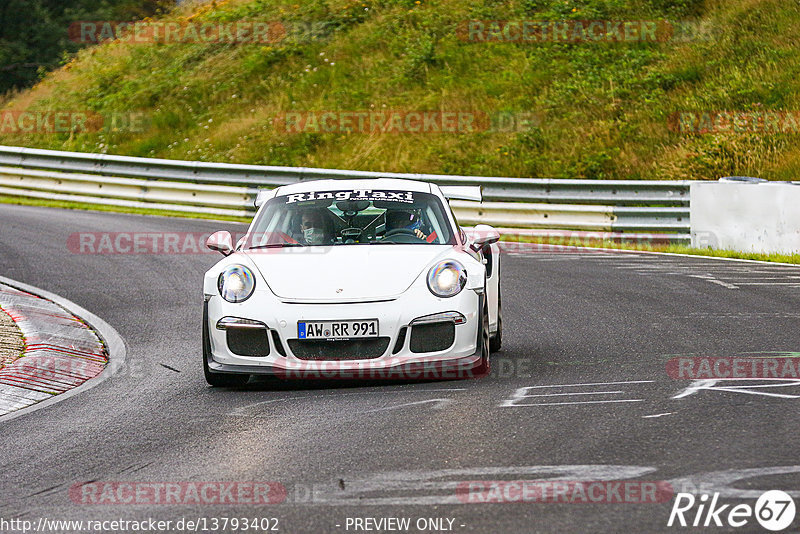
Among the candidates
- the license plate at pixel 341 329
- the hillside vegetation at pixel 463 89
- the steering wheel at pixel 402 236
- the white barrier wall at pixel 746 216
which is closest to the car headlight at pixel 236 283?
the license plate at pixel 341 329

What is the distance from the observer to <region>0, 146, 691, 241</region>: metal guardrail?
1802cm

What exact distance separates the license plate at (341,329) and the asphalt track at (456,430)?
0.39 metres

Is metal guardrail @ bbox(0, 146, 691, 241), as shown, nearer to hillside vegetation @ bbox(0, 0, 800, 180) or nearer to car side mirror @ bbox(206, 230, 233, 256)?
hillside vegetation @ bbox(0, 0, 800, 180)

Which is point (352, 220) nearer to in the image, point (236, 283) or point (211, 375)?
point (236, 283)

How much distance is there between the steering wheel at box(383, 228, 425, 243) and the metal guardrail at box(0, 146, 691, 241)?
9.69 metres

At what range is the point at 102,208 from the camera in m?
23.1

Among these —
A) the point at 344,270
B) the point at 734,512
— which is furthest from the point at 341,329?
the point at 734,512

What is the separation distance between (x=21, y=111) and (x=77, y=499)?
2931cm

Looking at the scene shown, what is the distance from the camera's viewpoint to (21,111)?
1277 inches

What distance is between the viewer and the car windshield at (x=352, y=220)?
8.38 meters

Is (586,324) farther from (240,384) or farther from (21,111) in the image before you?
(21,111)

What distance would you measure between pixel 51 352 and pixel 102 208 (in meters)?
14.5

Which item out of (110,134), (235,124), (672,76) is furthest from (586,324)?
(110,134)

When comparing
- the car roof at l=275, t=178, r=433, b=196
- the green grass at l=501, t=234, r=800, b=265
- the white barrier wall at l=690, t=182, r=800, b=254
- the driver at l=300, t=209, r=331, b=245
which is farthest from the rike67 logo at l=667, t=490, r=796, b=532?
the white barrier wall at l=690, t=182, r=800, b=254
